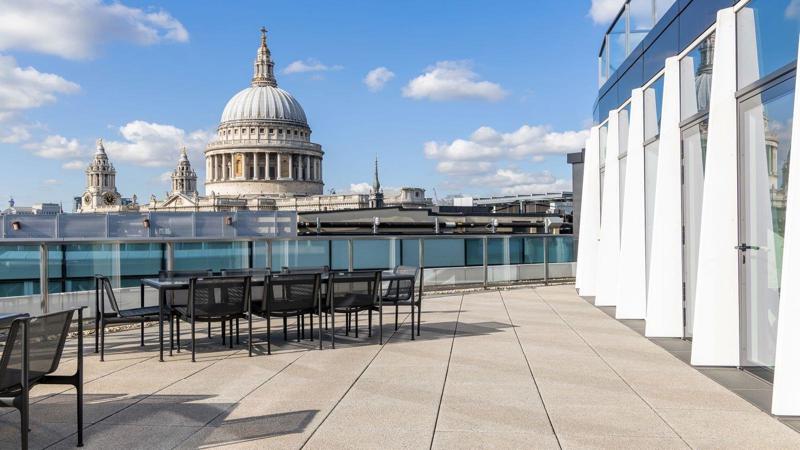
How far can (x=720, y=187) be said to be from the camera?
8.51 metres

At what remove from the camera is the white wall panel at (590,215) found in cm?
1759

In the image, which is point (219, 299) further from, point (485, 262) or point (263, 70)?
point (263, 70)

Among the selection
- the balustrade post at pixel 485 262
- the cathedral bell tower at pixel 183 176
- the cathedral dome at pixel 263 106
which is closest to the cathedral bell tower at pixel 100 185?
the cathedral bell tower at pixel 183 176

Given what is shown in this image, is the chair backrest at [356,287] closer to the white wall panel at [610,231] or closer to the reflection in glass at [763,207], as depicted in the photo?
the reflection in glass at [763,207]

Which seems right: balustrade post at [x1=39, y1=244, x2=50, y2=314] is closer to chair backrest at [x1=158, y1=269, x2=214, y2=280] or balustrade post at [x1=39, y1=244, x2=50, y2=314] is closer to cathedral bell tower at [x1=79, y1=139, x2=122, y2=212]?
chair backrest at [x1=158, y1=269, x2=214, y2=280]

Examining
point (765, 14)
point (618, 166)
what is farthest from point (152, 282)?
point (618, 166)

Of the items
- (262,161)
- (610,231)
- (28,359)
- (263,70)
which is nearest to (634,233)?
(610,231)

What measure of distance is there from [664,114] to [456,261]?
938cm

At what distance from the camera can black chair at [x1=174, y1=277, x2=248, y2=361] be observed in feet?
29.4

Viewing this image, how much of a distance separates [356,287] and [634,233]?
5.41 metres

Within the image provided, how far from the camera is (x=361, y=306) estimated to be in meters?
10.3

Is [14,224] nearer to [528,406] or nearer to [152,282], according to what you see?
[152,282]

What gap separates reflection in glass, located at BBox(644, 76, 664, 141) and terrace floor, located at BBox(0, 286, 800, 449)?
3.92 m

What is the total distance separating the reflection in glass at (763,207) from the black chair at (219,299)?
233 inches
